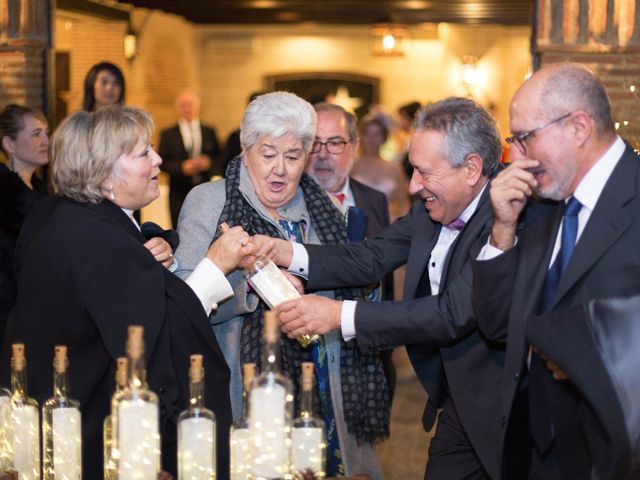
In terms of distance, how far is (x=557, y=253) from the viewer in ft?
10.5

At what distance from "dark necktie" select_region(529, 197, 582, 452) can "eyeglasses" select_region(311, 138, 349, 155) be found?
273 centimetres

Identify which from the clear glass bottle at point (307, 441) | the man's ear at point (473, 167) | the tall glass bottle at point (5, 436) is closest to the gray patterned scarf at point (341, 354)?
the man's ear at point (473, 167)

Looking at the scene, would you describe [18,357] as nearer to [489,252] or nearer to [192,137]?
[489,252]

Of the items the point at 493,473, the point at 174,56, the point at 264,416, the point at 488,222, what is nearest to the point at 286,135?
the point at 488,222

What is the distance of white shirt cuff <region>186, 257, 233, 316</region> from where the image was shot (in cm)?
362

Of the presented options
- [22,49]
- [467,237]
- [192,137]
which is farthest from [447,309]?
[192,137]

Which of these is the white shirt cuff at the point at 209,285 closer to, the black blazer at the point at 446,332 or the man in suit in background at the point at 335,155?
the black blazer at the point at 446,332

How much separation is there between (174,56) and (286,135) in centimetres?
1465

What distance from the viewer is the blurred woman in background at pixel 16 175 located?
18.1 feet

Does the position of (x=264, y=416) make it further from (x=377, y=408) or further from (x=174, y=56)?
(x=174, y=56)

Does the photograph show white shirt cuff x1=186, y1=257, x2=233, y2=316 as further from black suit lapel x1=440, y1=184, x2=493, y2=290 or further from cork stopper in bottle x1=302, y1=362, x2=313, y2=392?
cork stopper in bottle x1=302, y1=362, x2=313, y2=392

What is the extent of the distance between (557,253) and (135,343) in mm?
1339

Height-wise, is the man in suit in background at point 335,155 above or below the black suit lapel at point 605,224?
above

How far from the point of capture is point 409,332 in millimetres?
3699
